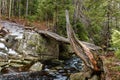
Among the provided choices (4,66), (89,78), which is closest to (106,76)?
(89,78)

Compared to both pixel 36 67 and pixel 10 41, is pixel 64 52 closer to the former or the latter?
pixel 10 41

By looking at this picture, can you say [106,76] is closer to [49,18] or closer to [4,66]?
[4,66]

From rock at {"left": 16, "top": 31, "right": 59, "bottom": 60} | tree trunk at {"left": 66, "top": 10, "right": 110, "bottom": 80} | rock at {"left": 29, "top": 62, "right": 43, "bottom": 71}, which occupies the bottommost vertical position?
rock at {"left": 29, "top": 62, "right": 43, "bottom": 71}

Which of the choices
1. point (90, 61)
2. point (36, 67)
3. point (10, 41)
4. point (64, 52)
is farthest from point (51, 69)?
point (64, 52)

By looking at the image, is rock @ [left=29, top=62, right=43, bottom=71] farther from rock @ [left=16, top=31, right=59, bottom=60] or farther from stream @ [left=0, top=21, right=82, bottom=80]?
rock @ [left=16, top=31, right=59, bottom=60]

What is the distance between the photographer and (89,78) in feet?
38.9

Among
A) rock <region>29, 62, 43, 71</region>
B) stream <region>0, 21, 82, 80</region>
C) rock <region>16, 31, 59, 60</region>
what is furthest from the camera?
rock <region>16, 31, 59, 60</region>

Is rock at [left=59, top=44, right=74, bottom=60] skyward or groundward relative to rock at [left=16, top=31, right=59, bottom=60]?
groundward

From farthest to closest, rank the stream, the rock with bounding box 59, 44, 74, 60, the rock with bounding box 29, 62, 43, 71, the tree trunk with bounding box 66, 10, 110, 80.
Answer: the rock with bounding box 59, 44, 74, 60 → the rock with bounding box 29, 62, 43, 71 → the stream → the tree trunk with bounding box 66, 10, 110, 80

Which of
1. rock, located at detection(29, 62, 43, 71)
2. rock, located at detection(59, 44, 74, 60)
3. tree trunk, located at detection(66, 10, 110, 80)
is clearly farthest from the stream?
tree trunk, located at detection(66, 10, 110, 80)

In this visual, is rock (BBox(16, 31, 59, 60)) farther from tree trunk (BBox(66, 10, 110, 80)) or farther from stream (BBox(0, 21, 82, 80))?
tree trunk (BBox(66, 10, 110, 80))

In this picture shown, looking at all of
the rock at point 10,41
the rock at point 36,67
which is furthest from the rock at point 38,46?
the rock at point 36,67

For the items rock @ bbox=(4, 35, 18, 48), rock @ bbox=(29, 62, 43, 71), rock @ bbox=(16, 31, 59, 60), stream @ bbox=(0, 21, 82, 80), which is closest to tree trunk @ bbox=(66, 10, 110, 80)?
stream @ bbox=(0, 21, 82, 80)

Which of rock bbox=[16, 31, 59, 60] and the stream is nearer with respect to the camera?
the stream
